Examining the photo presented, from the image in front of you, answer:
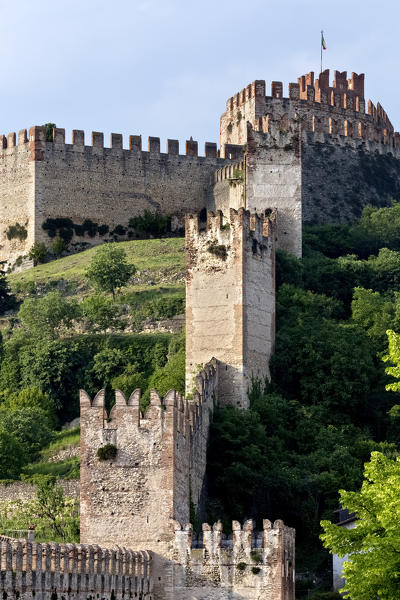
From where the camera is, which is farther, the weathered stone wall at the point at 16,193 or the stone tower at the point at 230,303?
the weathered stone wall at the point at 16,193

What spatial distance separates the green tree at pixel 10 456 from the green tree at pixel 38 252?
2645 centimetres

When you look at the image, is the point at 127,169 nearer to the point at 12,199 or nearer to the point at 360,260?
the point at 12,199

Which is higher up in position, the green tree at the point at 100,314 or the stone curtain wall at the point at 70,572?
the green tree at the point at 100,314

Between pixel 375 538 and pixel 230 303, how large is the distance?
1087 inches

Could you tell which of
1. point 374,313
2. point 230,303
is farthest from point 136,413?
→ point 374,313

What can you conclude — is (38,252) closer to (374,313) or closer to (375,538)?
(374,313)

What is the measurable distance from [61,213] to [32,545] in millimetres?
55809

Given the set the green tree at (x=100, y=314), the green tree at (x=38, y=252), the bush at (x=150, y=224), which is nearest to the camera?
the green tree at (x=100, y=314)

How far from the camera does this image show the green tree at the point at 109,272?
86.9 meters

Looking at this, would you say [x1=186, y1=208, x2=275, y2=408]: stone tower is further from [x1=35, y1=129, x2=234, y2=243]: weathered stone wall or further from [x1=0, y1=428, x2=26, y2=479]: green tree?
[x1=35, y1=129, x2=234, y2=243]: weathered stone wall

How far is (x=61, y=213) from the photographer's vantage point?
97188 millimetres

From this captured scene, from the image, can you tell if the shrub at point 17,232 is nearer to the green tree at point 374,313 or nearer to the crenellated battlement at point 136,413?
the green tree at point 374,313

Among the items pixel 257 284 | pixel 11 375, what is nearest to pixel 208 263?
pixel 257 284

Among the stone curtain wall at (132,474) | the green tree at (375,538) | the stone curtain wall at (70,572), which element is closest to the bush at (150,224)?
the stone curtain wall at (132,474)
